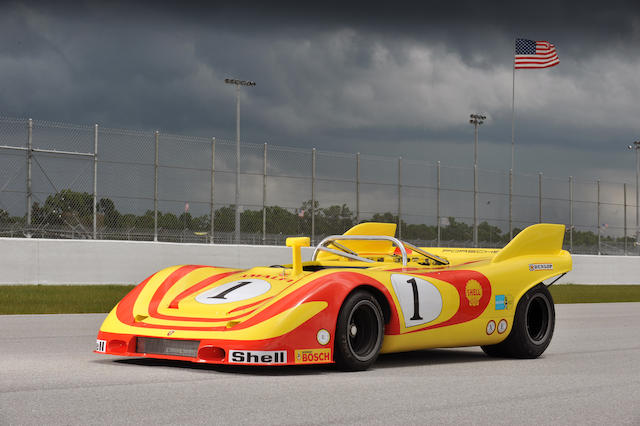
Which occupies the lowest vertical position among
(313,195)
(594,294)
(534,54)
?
(594,294)

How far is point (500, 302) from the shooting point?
27.8 feet

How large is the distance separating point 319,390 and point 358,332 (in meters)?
1.25

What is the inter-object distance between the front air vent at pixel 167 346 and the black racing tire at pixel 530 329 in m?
3.32

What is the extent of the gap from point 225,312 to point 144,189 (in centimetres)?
1492

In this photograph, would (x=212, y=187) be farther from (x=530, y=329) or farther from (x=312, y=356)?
(x=312, y=356)

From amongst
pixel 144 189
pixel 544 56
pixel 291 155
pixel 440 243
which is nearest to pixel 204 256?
pixel 144 189

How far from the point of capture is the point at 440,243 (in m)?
27.3

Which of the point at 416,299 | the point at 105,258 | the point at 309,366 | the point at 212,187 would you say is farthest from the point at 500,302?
the point at 212,187

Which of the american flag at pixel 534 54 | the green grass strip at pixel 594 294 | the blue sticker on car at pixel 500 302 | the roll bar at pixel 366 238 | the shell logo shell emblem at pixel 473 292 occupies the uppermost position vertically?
the american flag at pixel 534 54

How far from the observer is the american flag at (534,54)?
37.8 meters

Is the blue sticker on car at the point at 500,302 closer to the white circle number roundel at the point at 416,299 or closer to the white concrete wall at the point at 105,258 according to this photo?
the white circle number roundel at the point at 416,299

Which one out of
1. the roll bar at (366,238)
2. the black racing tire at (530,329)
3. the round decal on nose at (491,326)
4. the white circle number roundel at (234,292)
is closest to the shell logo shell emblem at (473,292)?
the round decal on nose at (491,326)

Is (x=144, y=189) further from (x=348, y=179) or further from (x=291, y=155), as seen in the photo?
(x=348, y=179)

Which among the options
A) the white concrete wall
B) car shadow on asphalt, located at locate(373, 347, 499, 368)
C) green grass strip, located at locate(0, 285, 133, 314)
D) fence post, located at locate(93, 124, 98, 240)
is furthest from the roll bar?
fence post, located at locate(93, 124, 98, 240)
